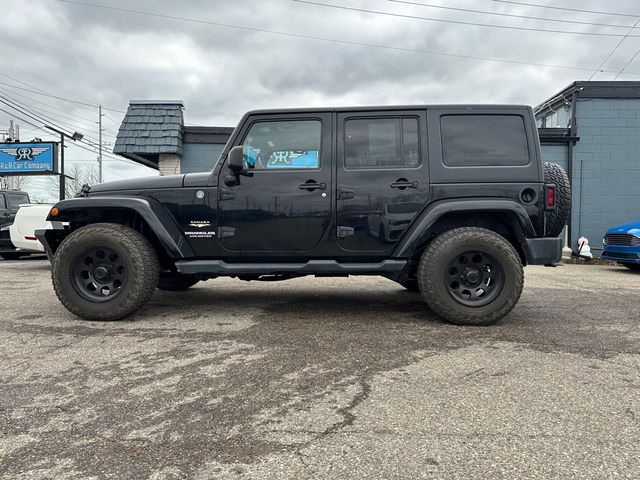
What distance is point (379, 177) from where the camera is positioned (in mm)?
4141

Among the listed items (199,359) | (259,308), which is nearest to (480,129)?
(259,308)

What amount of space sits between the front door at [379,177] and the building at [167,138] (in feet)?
25.8

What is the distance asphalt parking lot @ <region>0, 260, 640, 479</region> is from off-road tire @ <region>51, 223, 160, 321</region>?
0.50 feet

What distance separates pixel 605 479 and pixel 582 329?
8.67 feet

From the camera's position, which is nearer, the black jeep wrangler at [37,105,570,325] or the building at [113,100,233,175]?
the black jeep wrangler at [37,105,570,325]

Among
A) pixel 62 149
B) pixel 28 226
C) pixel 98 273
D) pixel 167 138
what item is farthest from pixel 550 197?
pixel 62 149

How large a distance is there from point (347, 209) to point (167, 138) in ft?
27.8

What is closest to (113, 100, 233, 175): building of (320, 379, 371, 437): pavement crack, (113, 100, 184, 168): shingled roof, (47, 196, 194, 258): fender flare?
(113, 100, 184, 168): shingled roof

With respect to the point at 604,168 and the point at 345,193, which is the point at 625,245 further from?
the point at 345,193

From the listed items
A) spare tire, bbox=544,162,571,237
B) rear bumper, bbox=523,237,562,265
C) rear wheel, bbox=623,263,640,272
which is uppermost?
spare tire, bbox=544,162,571,237

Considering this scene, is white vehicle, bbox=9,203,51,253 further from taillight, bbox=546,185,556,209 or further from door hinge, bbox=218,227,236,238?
taillight, bbox=546,185,556,209

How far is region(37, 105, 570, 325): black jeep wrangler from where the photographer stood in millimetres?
4066

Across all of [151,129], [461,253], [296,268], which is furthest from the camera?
[151,129]

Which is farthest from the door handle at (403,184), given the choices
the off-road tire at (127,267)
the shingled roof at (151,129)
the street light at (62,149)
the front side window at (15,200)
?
the street light at (62,149)
